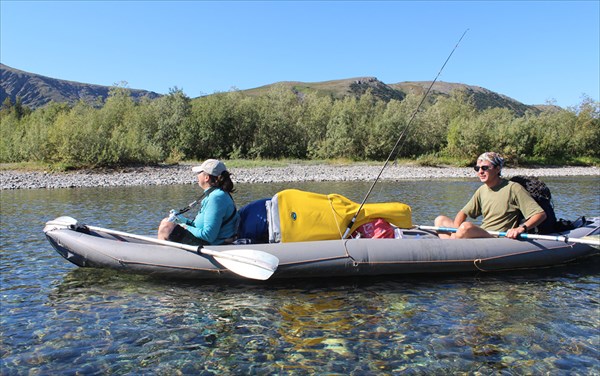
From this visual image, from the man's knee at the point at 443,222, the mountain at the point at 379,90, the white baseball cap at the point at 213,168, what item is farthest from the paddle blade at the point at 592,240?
the mountain at the point at 379,90

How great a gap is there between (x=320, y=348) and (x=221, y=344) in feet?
3.19

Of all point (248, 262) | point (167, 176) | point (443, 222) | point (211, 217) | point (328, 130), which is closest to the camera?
point (248, 262)

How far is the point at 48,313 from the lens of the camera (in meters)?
5.38

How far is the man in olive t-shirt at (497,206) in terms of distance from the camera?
6.74 meters

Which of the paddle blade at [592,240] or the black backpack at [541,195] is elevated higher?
the black backpack at [541,195]

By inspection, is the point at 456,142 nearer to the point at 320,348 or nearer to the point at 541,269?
the point at 541,269

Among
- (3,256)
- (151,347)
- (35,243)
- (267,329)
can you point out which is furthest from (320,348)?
(35,243)

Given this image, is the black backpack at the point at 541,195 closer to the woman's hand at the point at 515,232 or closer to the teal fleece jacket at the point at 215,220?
the woman's hand at the point at 515,232

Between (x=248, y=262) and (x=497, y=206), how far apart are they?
12.9 ft

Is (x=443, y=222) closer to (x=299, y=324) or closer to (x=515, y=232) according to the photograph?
(x=515, y=232)

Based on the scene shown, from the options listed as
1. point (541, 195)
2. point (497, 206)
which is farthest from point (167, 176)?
point (541, 195)

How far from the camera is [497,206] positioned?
23.3ft

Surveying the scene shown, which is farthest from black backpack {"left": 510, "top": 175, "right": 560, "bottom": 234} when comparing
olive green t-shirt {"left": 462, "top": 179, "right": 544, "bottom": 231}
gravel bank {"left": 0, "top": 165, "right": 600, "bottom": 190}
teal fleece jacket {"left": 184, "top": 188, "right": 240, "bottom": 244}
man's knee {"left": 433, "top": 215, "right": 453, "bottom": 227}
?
gravel bank {"left": 0, "top": 165, "right": 600, "bottom": 190}

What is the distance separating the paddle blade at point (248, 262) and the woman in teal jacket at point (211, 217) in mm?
384
